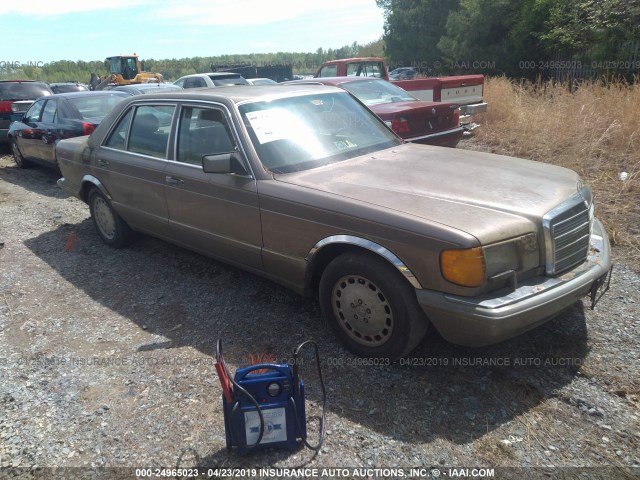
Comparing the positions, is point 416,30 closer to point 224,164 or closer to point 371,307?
point 224,164

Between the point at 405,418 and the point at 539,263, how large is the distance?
1156 mm

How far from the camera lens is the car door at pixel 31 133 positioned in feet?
29.9

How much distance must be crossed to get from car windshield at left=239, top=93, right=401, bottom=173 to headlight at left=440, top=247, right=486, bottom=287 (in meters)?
1.39

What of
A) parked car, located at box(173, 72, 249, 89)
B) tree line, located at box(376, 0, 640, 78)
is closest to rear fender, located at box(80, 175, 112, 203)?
parked car, located at box(173, 72, 249, 89)

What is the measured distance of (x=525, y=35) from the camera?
2017 centimetres

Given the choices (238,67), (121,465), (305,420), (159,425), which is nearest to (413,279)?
(305,420)

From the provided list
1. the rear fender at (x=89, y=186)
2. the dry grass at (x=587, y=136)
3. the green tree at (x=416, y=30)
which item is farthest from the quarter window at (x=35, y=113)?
the green tree at (x=416, y=30)

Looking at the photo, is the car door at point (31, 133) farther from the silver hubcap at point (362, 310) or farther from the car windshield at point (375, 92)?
the silver hubcap at point (362, 310)

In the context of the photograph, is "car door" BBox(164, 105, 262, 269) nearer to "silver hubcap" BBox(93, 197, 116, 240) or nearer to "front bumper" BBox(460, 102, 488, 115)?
"silver hubcap" BBox(93, 197, 116, 240)

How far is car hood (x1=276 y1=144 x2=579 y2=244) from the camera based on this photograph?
9.44 feet

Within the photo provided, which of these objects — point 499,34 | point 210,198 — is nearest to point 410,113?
point 210,198

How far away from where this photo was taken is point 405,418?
9.32 feet

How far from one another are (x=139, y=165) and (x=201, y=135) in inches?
34.0

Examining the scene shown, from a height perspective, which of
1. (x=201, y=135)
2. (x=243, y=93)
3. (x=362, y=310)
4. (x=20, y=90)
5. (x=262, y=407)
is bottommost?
(x=262, y=407)
